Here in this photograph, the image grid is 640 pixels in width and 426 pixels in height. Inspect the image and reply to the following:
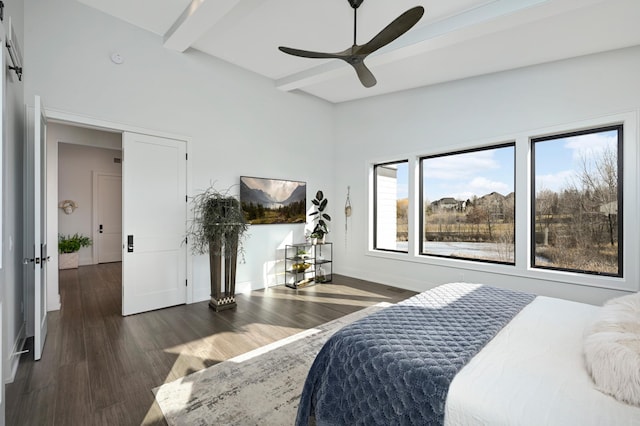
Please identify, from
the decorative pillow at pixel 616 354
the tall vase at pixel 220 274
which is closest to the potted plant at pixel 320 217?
the tall vase at pixel 220 274

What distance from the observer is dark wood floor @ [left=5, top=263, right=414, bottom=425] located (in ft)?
6.79

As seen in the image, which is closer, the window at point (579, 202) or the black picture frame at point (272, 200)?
the window at point (579, 202)

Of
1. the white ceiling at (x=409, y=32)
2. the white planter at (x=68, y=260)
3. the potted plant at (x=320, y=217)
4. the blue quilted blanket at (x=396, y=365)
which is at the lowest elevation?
the white planter at (x=68, y=260)

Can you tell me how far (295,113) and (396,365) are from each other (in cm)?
504

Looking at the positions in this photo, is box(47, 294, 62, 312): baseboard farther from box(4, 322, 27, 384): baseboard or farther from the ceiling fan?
the ceiling fan

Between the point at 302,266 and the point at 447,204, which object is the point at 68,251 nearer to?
the point at 302,266

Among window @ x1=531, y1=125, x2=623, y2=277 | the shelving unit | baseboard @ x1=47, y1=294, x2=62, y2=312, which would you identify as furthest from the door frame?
window @ x1=531, y1=125, x2=623, y2=277

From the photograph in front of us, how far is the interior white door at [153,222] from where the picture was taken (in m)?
3.81

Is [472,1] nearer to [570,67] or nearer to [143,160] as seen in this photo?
[570,67]

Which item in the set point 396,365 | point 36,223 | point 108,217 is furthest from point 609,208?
point 108,217

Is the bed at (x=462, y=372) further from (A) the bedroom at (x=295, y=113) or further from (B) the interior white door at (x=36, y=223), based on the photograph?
(B) the interior white door at (x=36, y=223)

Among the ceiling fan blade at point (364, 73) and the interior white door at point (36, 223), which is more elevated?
the ceiling fan blade at point (364, 73)

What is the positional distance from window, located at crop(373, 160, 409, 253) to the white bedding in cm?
379

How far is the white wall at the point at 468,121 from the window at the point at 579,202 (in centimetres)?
21
